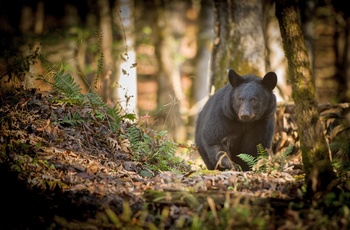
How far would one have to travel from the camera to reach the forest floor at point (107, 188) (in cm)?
430

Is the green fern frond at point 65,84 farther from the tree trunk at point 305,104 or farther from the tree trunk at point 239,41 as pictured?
the tree trunk at point 239,41

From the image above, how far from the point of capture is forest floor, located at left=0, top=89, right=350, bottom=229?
169 inches

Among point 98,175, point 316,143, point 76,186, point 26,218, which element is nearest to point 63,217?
point 26,218

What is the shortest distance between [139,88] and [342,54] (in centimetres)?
1261

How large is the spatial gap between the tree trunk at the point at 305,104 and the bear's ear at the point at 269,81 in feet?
7.70

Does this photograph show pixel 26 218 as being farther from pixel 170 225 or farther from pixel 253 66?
pixel 253 66

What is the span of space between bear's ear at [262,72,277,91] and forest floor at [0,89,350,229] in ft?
5.02

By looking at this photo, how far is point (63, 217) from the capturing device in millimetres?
4504

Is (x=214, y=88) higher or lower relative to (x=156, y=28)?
lower

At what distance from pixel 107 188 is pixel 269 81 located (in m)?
3.63

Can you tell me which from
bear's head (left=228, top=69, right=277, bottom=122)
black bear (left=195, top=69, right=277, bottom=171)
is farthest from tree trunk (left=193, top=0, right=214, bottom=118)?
bear's head (left=228, top=69, right=277, bottom=122)

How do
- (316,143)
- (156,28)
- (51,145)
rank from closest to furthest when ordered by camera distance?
(316,143) < (51,145) < (156,28)

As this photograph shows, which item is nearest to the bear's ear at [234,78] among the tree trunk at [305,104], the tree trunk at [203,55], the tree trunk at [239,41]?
the tree trunk at [305,104]

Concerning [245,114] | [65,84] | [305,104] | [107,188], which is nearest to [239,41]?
[245,114]
